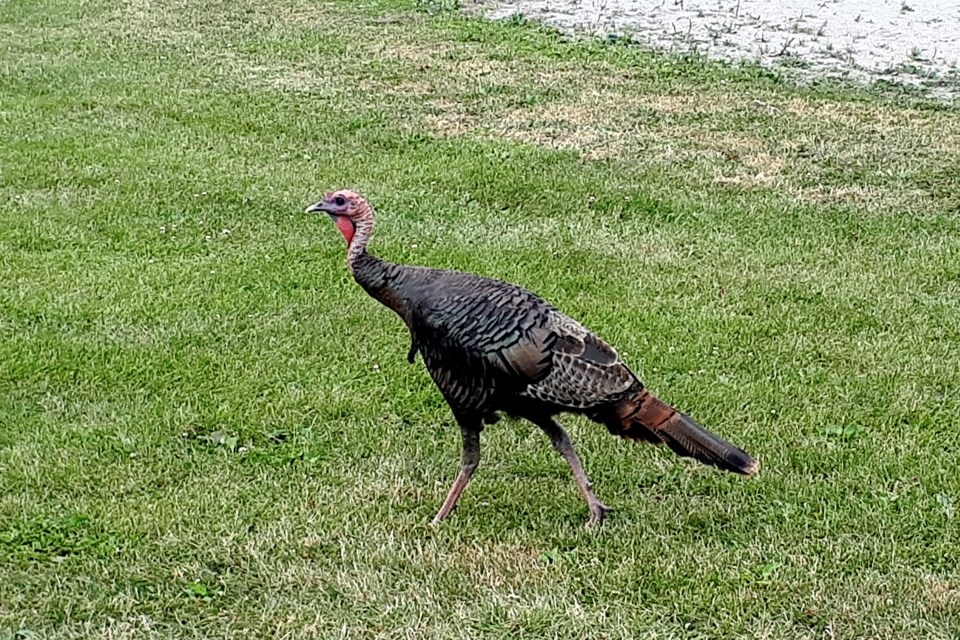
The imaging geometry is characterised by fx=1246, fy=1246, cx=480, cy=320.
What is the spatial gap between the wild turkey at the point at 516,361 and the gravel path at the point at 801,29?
9.14 meters

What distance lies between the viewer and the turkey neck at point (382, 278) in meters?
4.79

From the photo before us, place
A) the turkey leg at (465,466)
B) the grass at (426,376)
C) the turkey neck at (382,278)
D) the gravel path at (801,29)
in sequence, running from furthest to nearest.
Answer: the gravel path at (801,29), the turkey leg at (465,466), the turkey neck at (382,278), the grass at (426,376)

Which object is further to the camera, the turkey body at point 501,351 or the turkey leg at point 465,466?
the turkey leg at point 465,466

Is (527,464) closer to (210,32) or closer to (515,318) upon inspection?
(515,318)

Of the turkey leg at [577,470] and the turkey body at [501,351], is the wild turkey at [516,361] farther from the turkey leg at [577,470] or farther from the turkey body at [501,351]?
the turkey leg at [577,470]

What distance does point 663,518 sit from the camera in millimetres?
5105

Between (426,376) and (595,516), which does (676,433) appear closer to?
(595,516)

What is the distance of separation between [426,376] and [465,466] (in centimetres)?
158

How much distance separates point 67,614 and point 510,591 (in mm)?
1582

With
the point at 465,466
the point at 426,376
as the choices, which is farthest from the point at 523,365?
the point at 426,376

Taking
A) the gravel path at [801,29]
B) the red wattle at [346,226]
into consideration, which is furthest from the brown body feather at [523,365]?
the gravel path at [801,29]

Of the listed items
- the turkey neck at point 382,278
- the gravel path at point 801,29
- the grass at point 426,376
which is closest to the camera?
the grass at point 426,376

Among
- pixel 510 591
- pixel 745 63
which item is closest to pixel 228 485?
pixel 510 591

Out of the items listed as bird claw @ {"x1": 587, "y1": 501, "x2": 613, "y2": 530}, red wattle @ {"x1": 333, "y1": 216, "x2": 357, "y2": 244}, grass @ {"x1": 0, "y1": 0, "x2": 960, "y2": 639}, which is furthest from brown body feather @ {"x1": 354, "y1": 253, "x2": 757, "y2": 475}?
grass @ {"x1": 0, "y1": 0, "x2": 960, "y2": 639}
